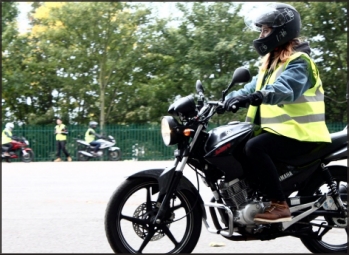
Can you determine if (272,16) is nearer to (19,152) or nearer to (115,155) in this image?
(19,152)

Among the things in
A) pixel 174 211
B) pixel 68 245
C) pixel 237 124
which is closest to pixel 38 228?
pixel 68 245

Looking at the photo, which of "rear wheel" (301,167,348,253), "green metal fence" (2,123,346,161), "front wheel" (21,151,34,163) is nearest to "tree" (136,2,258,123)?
"green metal fence" (2,123,346,161)

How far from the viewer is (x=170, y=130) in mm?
4586

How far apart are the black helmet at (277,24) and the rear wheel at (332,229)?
1092 millimetres

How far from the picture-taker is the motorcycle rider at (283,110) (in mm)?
4648

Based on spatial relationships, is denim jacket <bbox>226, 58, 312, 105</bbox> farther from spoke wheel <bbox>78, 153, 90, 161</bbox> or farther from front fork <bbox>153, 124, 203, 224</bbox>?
spoke wheel <bbox>78, 153, 90, 161</bbox>

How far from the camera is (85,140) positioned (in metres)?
27.4

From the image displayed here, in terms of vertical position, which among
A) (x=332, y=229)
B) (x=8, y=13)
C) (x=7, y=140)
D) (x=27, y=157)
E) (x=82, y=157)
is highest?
(x=8, y=13)

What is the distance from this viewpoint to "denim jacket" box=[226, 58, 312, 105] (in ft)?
14.6

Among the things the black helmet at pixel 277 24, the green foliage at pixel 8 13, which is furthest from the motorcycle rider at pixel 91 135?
the black helmet at pixel 277 24

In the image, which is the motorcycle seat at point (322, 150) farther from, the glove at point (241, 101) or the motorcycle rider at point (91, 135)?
the motorcycle rider at point (91, 135)

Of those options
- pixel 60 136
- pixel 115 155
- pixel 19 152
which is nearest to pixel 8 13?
pixel 60 136

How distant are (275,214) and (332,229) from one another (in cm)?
64

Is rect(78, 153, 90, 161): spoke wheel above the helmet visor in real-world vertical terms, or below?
below
